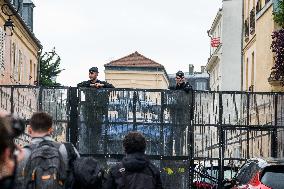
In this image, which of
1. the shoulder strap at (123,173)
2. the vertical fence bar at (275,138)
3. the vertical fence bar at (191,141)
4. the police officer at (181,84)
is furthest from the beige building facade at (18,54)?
the shoulder strap at (123,173)

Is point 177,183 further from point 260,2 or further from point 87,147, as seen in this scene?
point 260,2

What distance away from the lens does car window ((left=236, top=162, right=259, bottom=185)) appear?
14449 mm

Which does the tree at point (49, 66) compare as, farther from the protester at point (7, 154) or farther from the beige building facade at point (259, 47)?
the protester at point (7, 154)

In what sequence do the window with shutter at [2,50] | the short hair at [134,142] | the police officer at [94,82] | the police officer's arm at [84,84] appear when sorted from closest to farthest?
the short hair at [134,142], the police officer at [94,82], the police officer's arm at [84,84], the window with shutter at [2,50]

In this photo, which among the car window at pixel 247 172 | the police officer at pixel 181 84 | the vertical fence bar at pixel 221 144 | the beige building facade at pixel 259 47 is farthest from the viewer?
the beige building facade at pixel 259 47

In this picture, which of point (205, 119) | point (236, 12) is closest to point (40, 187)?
point (205, 119)

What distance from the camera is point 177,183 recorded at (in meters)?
17.4

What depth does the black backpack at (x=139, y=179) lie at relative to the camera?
30.3 feet

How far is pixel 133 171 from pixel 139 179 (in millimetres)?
111

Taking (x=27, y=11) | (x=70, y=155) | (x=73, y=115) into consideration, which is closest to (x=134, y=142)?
(x=70, y=155)

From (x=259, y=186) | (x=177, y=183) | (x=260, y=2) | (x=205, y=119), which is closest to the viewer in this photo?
(x=259, y=186)

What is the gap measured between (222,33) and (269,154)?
4791cm

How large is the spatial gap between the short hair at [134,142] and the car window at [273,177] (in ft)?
14.2

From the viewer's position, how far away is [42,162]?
8312 millimetres
